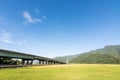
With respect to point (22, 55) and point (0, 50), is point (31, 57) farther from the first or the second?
point (0, 50)

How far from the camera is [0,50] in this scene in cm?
5784

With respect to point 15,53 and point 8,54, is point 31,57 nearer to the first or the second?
point 15,53

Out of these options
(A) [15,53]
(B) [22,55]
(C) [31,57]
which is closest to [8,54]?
(A) [15,53]

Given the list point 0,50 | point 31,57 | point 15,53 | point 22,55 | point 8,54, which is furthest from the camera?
point 31,57

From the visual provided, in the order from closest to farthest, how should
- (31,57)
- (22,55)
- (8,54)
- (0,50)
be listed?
(0,50), (8,54), (22,55), (31,57)

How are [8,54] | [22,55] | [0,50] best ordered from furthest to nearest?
[22,55] → [8,54] → [0,50]

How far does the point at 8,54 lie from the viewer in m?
65.3

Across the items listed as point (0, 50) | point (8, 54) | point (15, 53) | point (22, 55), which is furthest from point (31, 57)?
point (0, 50)

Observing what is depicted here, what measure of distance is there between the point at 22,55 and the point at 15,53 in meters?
9.42

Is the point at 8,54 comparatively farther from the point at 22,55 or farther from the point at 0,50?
the point at 22,55

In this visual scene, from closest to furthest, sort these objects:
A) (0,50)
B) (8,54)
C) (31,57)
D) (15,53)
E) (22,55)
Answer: (0,50) < (8,54) < (15,53) < (22,55) < (31,57)

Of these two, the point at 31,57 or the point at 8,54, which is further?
the point at 31,57

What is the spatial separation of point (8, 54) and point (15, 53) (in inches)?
280

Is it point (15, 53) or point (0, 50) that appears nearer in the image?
point (0, 50)
